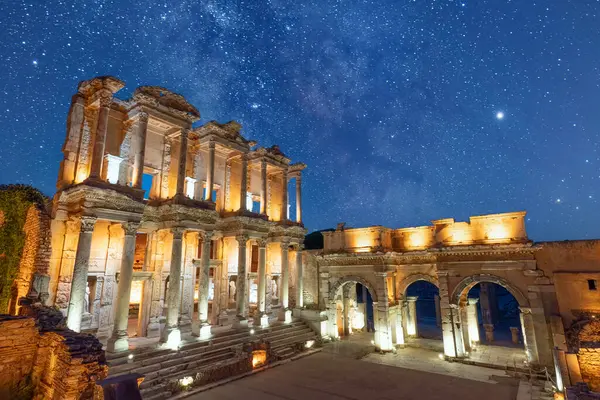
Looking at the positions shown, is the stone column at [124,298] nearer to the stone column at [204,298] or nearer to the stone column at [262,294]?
the stone column at [204,298]

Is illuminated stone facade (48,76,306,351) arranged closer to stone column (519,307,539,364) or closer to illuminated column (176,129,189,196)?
illuminated column (176,129,189,196)

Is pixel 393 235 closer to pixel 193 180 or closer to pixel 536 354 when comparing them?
pixel 536 354

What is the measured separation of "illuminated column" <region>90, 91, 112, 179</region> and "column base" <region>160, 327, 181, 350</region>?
8.09 metres

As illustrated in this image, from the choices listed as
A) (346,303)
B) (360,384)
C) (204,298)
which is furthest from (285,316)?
(360,384)

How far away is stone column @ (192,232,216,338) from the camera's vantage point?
670 inches

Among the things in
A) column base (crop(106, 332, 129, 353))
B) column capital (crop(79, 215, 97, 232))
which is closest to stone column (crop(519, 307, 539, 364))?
column base (crop(106, 332, 129, 353))

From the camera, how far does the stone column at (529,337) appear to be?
636 inches

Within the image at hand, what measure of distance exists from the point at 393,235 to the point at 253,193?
11260 millimetres

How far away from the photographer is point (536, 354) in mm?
16156

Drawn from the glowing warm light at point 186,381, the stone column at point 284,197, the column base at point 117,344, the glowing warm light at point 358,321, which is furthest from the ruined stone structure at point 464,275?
the column base at point 117,344

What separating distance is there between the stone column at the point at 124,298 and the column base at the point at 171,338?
5.50ft

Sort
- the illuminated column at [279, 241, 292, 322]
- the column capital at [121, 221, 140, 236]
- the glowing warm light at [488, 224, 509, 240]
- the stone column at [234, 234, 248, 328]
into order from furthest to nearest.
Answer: the illuminated column at [279, 241, 292, 322], the stone column at [234, 234, 248, 328], the glowing warm light at [488, 224, 509, 240], the column capital at [121, 221, 140, 236]

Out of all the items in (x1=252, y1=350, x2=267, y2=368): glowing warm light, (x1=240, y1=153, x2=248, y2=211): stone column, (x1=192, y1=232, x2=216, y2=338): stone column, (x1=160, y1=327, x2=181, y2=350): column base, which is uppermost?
(x1=240, y1=153, x2=248, y2=211): stone column

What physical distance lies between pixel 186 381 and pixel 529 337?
17.0 meters
